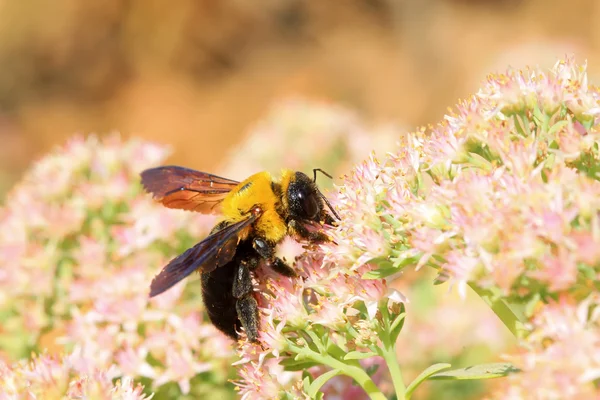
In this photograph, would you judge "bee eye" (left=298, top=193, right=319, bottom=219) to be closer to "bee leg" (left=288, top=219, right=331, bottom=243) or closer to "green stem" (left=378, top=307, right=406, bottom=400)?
"bee leg" (left=288, top=219, right=331, bottom=243)

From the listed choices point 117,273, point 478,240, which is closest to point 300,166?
point 117,273

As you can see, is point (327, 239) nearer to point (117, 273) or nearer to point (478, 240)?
point (478, 240)

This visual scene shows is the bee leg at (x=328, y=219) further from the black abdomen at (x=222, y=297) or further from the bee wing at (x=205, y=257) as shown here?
the black abdomen at (x=222, y=297)

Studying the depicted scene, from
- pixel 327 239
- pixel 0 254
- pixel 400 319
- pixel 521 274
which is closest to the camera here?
pixel 521 274

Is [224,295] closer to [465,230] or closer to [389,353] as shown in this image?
[389,353]

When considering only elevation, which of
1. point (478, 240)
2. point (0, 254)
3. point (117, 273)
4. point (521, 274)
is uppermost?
point (0, 254)

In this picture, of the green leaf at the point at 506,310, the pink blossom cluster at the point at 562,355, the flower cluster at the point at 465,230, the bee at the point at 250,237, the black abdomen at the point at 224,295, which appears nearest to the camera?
the pink blossom cluster at the point at 562,355

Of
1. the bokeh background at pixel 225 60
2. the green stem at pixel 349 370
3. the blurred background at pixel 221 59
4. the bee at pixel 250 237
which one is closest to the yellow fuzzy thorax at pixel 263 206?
the bee at pixel 250 237
